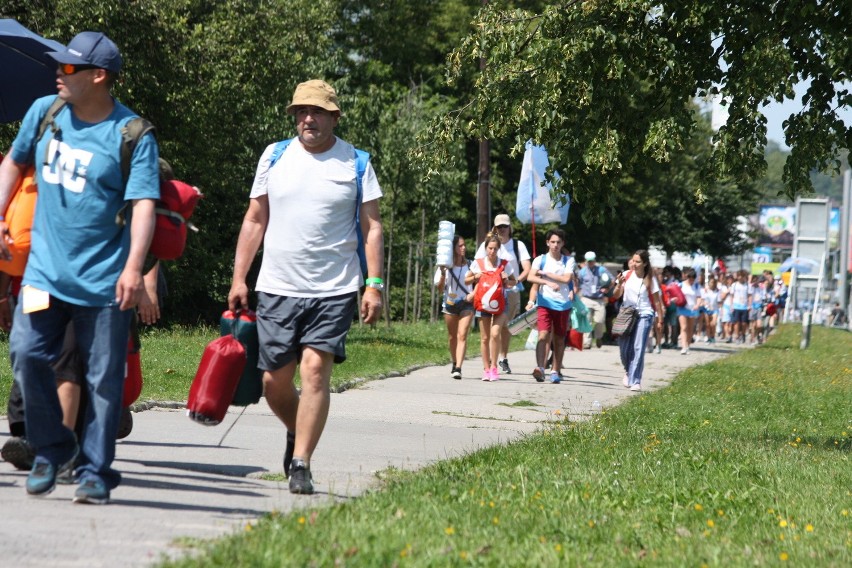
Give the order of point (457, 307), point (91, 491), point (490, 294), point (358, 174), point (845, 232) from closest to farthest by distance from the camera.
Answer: point (91, 491) → point (358, 174) → point (490, 294) → point (457, 307) → point (845, 232)

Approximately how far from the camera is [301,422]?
21.1 ft

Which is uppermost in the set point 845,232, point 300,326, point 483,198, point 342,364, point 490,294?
point 483,198

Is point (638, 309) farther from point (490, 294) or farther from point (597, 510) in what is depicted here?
point (597, 510)

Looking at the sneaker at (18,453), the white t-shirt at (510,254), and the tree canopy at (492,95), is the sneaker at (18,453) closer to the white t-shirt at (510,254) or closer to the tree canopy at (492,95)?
the tree canopy at (492,95)

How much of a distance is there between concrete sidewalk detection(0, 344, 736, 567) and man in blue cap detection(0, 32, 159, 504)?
0.30 meters

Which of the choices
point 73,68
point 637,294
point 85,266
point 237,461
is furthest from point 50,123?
point 637,294

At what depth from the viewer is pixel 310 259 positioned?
255 inches

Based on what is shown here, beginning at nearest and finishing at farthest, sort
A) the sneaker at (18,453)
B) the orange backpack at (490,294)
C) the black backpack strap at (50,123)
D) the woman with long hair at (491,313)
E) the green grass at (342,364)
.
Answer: the black backpack strap at (50,123) < the sneaker at (18,453) < the green grass at (342,364) < the orange backpack at (490,294) < the woman with long hair at (491,313)

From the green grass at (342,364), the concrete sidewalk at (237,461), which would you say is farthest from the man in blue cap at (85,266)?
the green grass at (342,364)

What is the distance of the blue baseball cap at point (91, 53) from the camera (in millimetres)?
5680

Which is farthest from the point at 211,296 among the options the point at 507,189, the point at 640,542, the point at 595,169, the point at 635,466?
the point at 640,542

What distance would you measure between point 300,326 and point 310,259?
315mm

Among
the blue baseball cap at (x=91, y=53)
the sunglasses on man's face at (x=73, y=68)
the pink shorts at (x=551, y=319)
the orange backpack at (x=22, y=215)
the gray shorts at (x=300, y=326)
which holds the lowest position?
the pink shorts at (x=551, y=319)

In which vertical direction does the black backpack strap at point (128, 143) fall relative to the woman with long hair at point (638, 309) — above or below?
above
